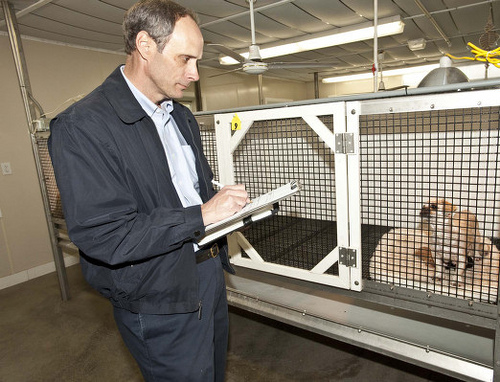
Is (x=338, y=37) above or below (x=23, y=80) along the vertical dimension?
above

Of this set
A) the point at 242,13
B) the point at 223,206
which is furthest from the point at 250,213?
the point at 242,13

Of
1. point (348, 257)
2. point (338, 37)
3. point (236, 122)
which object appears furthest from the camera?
point (338, 37)

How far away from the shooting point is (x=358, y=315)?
1.69 m

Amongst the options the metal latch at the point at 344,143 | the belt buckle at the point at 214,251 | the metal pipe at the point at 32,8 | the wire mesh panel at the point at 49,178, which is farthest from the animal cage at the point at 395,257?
the metal pipe at the point at 32,8

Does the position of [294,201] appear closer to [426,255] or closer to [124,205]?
[426,255]

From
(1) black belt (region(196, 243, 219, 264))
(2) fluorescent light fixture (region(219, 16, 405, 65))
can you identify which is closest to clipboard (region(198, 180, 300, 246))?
(1) black belt (region(196, 243, 219, 264))

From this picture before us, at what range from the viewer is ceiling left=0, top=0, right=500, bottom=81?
3109 millimetres

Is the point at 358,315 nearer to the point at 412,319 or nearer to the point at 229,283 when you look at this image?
the point at 412,319

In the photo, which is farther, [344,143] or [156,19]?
[344,143]

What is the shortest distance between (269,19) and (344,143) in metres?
2.91

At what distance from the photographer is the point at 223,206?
3.27ft

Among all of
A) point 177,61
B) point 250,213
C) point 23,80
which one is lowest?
point 250,213

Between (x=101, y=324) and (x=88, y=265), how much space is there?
1941 millimetres

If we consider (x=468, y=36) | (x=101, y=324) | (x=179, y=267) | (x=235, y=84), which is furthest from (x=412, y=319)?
(x=235, y=84)
